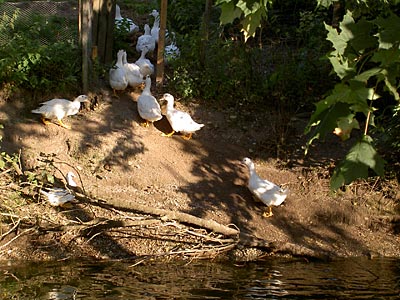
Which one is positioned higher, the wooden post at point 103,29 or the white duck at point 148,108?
the wooden post at point 103,29

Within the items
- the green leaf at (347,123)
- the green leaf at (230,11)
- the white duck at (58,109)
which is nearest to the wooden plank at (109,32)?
the white duck at (58,109)

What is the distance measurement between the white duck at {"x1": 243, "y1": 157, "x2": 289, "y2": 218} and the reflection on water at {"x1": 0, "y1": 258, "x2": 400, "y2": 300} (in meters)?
1.26

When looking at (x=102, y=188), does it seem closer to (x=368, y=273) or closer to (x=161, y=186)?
(x=161, y=186)

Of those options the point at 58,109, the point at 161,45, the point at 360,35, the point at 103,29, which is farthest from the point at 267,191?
the point at 360,35

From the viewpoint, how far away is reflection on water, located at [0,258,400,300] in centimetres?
664

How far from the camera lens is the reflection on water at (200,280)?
6645mm

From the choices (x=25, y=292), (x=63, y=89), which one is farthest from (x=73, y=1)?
(x=25, y=292)

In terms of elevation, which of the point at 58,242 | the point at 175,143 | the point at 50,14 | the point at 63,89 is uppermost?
the point at 50,14

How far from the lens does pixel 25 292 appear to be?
6598 millimetres

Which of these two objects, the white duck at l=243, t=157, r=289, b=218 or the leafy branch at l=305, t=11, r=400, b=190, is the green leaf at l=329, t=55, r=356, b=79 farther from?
the white duck at l=243, t=157, r=289, b=218

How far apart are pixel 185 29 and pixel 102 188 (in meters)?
5.05

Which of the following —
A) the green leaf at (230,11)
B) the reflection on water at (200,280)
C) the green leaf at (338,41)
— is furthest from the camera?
the reflection on water at (200,280)

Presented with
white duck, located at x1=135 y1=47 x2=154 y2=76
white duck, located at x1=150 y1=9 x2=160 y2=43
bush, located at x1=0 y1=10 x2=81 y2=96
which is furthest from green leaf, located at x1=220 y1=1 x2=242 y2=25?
white duck, located at x1=150 y1=9 x2=160 y2=43

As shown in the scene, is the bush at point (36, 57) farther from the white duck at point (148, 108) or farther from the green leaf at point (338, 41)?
the green leaf at point (338, 41)
